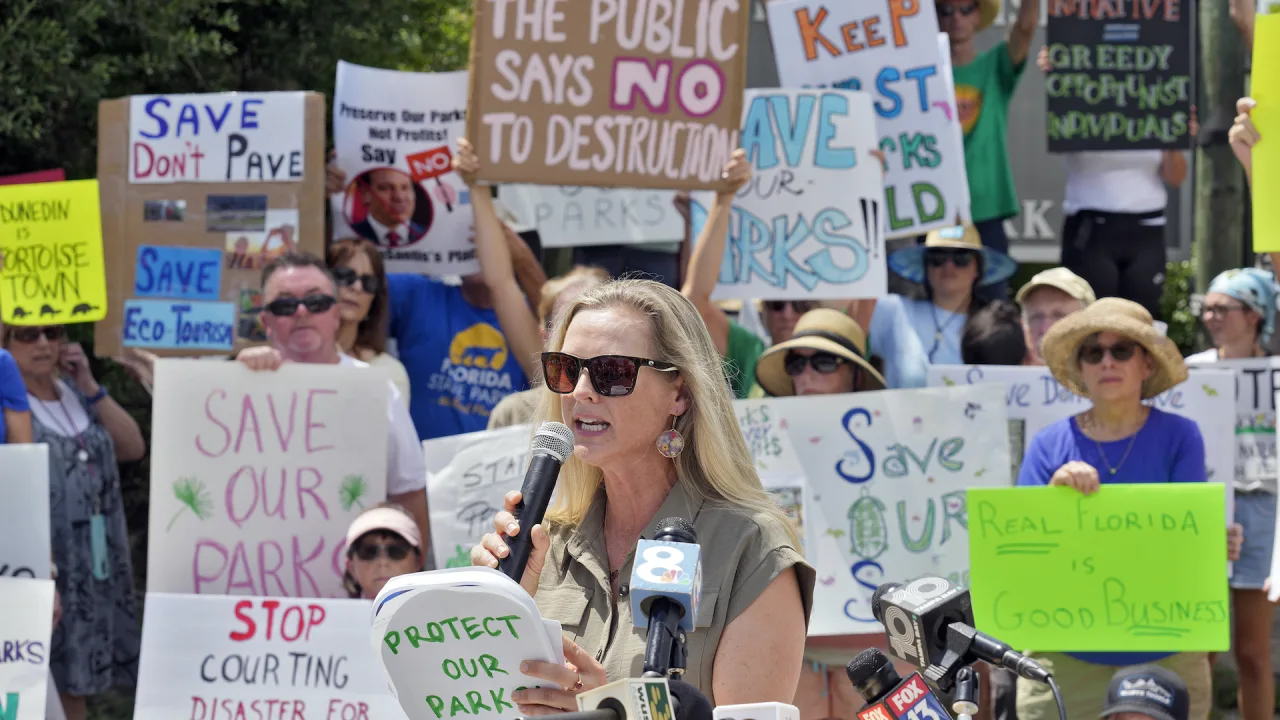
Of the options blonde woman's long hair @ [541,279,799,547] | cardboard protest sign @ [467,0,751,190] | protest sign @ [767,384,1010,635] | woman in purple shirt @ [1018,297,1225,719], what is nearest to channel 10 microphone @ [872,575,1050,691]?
blonde woman's long hair @ [541,279,799,547]

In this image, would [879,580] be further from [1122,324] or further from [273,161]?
[273,161]

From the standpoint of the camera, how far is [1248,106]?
553 cm

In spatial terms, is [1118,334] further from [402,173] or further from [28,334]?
[28,334]

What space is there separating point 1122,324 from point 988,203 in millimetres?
2339

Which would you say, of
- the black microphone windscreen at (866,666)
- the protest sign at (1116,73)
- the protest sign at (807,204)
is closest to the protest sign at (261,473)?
the protest sign at (807,204)

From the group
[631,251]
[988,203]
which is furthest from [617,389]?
[988,203]

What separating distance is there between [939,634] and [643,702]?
1.78 ft

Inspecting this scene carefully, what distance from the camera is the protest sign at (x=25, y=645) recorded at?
506 centimetres

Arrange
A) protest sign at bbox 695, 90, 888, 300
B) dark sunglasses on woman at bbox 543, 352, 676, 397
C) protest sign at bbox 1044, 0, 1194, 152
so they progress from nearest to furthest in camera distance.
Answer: dark sunglasses on woman at bbox 543, 352, 676, 397 → protest sign at bbox 695, 90, 888, 300 → protest sign at bbox 1044, 0, 1194, 152

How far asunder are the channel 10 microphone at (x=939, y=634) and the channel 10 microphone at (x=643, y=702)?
376 millimetres

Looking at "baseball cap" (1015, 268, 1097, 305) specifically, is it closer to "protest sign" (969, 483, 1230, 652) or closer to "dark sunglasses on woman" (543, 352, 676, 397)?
"protest sign" (969, 483, 1230, 652)

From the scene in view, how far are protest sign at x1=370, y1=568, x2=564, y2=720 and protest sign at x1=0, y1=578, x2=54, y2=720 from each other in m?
3.26

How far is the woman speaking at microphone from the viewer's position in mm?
2631

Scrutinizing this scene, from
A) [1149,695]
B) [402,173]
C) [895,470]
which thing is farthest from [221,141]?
[1149,695]
